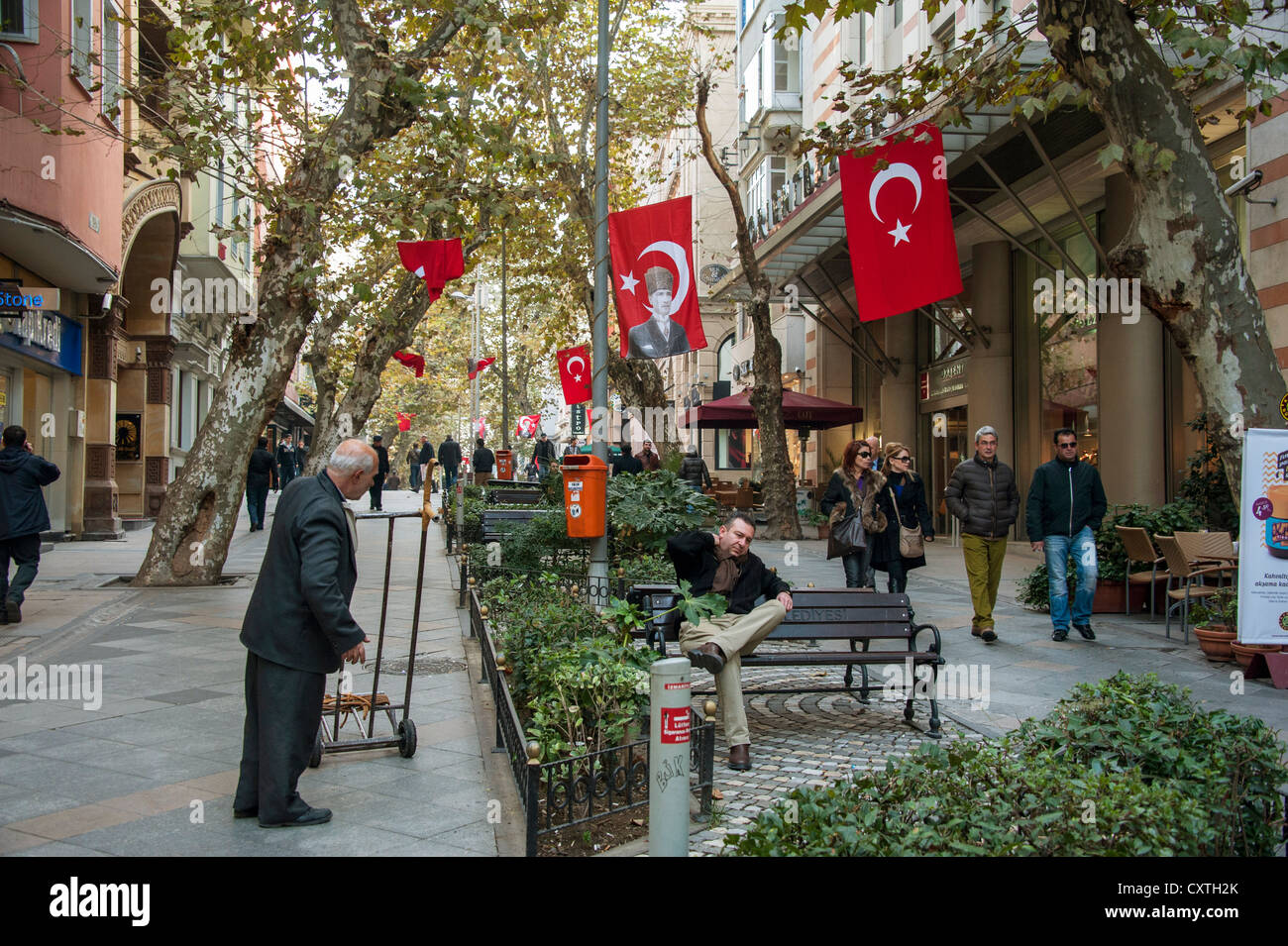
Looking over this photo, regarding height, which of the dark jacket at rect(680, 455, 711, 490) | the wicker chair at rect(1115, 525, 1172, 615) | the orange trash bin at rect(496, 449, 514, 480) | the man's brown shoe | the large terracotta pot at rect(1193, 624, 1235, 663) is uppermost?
the orange trash bin at rect(496, 449, 514, 480)

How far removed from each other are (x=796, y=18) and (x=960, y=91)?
2.24m

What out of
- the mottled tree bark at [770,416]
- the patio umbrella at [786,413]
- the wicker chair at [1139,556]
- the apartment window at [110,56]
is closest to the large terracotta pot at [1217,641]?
A: the wicker chair at [1139,556]

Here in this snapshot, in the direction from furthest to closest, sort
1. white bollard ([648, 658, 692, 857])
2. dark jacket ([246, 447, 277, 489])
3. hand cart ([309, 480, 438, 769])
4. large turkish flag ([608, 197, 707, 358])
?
dark jacket ([246, 447, 277, 489]), large turkish flag ([608, 197, 707, 358]), hand cart ([309, 480, 438, 769]), white bollard ([648, 658, 692, 857])

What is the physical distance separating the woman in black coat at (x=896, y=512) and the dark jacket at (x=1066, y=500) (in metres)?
1.02

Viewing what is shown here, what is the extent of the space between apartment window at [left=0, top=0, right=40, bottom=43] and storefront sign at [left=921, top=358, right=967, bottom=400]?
55.2ft

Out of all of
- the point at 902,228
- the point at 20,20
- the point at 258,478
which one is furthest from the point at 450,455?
the point at 902,228

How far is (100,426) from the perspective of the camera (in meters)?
19.5

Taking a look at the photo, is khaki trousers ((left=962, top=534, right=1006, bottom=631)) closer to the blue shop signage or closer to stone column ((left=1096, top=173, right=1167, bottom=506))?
stone column ((left=1096, top=173, right=1167, bottom=506))

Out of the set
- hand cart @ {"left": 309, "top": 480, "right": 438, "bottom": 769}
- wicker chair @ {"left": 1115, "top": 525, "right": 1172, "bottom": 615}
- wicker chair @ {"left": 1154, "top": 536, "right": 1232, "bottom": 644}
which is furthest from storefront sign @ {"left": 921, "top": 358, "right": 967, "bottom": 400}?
hand cart @ {"left": 309, "top": 480, "right": 438, "bottom": 769}

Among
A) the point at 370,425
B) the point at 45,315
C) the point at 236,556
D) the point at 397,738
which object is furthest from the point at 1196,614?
the point at 370,425

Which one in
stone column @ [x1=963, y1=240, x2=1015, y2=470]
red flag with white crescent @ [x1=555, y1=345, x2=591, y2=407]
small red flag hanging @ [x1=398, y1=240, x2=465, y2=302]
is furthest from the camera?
stone column @ [x1=963, y1=240, x2=1015, y2=470]

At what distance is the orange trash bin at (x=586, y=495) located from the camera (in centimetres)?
931

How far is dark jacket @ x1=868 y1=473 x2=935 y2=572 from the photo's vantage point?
1014 centimetres

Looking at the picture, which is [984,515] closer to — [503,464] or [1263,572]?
[1263,572]
